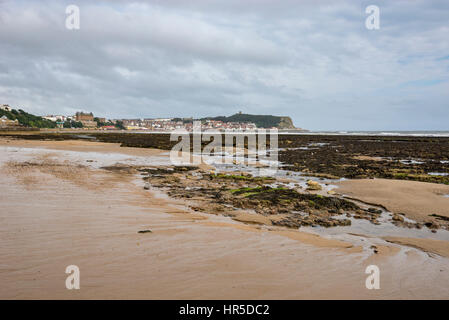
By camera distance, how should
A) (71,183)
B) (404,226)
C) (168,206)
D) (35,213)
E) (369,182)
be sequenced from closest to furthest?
(35,213) → (404,226) → (168,206) → (71,183) → (369,182)

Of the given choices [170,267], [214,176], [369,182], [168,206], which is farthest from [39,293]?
[369,182]

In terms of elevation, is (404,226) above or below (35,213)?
below

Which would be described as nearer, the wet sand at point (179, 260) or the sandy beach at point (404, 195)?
the wet sand at point (179, 260)

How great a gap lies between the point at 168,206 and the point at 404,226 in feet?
22.8

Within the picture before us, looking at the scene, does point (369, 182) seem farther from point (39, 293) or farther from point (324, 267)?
point (39, 293)

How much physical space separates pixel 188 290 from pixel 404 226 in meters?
6.79

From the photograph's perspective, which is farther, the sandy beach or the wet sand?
the sandy beach

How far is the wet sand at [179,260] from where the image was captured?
161 inches

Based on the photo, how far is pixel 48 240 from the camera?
18.4ft

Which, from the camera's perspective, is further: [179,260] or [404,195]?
[404,195]

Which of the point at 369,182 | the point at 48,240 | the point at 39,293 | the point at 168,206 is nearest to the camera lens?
the point at 39,293

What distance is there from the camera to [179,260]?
5039 millimetres

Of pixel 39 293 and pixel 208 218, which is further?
pixel 208 218

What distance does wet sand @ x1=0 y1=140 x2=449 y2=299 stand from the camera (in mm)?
4090
